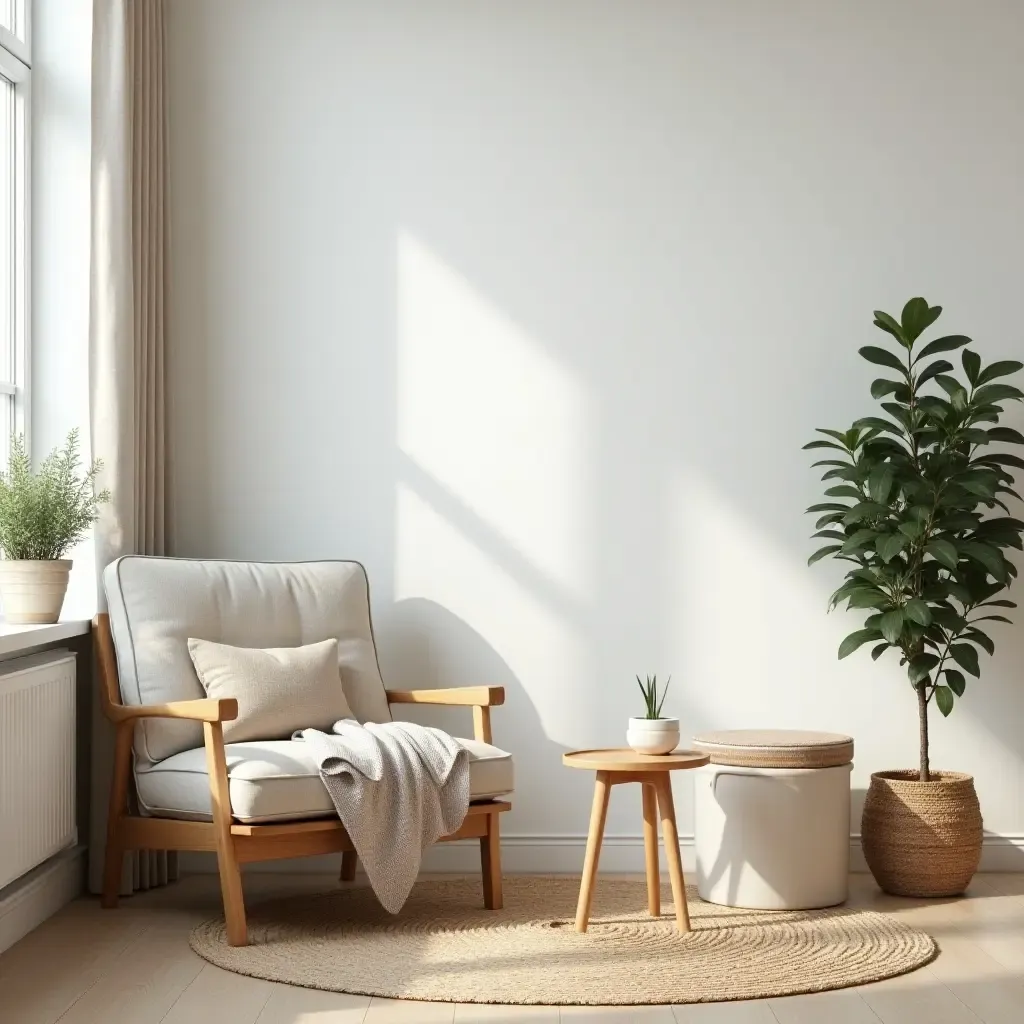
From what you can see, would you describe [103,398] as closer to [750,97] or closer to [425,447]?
[425,447]

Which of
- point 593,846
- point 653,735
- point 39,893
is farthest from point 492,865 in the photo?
point 39,893

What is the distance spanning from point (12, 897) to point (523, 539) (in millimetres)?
1740

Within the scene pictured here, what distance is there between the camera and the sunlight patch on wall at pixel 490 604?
404cm

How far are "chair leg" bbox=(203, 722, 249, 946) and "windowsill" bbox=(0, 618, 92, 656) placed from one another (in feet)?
1.56

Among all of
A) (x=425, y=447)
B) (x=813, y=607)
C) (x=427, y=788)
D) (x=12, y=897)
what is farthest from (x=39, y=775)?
(x=813, y=607)

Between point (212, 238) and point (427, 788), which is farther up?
point (212, 238)

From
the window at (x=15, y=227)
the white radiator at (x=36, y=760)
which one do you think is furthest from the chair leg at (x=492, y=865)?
the window at (x=15, y=227)

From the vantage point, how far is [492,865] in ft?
11.3

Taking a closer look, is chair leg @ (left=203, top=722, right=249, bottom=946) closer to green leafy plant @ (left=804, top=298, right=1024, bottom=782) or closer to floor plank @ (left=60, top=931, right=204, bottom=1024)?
floor plank @ (left=60, top=931, right=204, bottom=1024)

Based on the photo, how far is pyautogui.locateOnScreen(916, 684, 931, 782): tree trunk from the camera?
12.2 ft

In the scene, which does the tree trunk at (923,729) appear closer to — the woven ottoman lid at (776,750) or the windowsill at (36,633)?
the woven ottoman lid at (776,750)

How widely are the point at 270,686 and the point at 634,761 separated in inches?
38.8

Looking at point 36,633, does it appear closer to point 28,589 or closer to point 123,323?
point 28,589

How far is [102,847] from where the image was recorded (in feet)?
12.0
